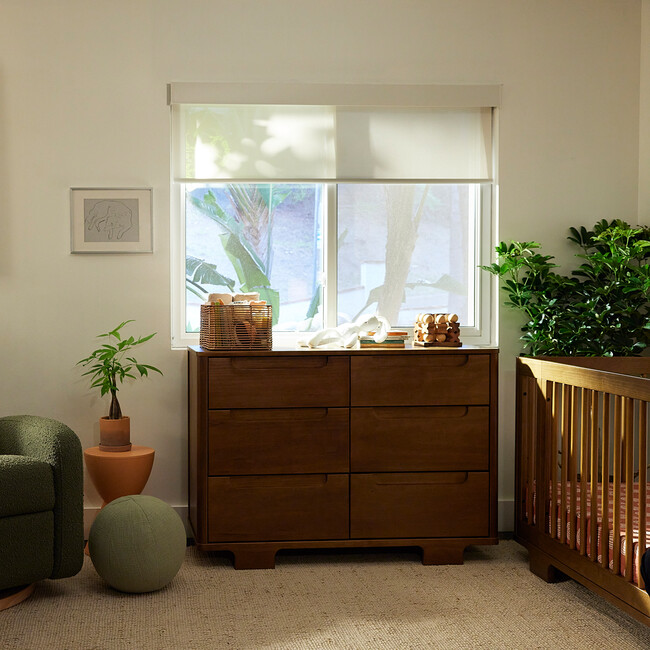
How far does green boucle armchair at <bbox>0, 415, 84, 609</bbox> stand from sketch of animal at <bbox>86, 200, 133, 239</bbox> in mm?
952

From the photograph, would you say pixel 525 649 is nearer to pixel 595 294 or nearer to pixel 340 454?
pixel 340 454

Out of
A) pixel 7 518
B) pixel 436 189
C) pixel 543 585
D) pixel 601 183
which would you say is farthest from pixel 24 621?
pixel 601 183

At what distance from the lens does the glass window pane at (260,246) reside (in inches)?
133

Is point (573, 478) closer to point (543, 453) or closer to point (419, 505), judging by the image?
point (543, 453)

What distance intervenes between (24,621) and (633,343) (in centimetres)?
246

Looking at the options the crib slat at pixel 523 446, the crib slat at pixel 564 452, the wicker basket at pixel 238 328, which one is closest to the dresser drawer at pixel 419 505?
the crib slat at pixel 523 446

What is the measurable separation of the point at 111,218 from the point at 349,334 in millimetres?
1110

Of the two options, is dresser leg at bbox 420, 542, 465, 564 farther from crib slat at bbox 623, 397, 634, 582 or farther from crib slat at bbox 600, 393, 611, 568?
crib slat at bbox 623, 397, 634, 582

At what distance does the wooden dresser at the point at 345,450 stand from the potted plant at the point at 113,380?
32cm

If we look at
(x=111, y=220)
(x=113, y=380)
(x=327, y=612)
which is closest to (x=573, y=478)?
(x=327, y=612)

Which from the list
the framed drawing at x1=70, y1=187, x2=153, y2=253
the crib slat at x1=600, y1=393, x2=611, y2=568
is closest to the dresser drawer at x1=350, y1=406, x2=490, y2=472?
the crib slat at x1=600, y1=393, x2=611, y2=568

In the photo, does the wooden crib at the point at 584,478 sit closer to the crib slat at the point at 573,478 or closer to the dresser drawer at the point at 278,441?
the crib slat at the point at 573,478

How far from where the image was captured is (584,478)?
8.09ft

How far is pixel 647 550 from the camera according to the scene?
200 centimetres
